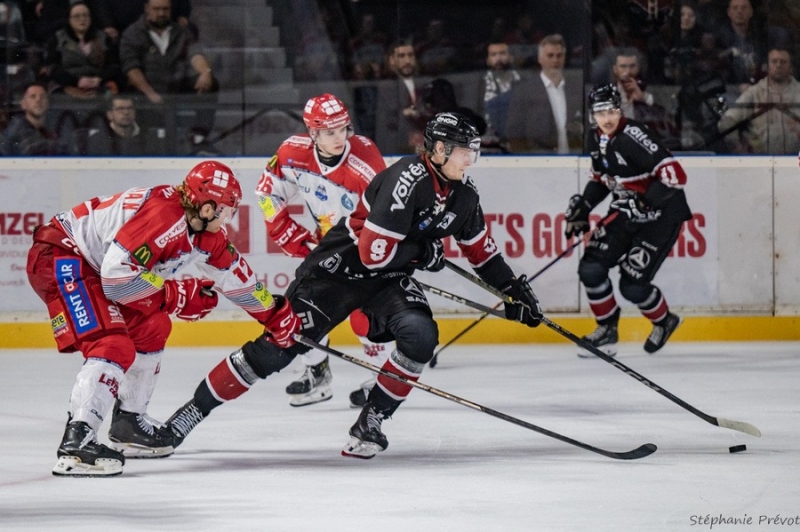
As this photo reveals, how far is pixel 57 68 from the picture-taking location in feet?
23.2

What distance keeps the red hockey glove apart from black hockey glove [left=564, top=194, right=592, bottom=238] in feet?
5.37

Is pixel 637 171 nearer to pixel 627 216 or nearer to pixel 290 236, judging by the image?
pixel 627 216

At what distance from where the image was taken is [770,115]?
23.4 feet

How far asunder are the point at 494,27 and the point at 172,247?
12.8 feet

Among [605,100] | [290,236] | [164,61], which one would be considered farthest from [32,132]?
[605,100]

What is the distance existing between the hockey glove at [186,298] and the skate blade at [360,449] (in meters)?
0.66

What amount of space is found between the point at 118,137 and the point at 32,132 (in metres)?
0.47

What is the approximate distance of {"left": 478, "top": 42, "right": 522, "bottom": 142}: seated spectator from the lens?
7148 millimetres

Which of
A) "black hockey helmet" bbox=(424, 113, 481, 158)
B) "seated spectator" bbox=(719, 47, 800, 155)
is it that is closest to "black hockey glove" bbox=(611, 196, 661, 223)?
"seated spectator" bbox=(719, 47, 800, 155)

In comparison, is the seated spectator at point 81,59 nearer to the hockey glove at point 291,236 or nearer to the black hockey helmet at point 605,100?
the hockey glove at point 291,236

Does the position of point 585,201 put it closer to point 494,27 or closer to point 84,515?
point 494,27

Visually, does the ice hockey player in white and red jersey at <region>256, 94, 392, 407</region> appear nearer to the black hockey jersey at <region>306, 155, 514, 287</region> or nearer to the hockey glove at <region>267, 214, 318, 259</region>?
the hockey glove at <region>267, 214, 318, 259</region>

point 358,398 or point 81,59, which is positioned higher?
point 81,59

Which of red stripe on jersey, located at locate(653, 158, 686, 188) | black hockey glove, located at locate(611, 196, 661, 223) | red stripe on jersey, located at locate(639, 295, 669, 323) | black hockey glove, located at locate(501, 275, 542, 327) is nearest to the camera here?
black hockey glove, located at locate(501, 275, 542, 327)
